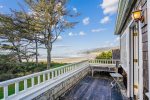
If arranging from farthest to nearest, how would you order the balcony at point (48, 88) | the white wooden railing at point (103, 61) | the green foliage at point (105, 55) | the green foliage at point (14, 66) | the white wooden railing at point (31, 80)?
the green foliage at point (105, 55)
the white wooden railing at point (103, 61)
the green foliage at point (14, 66)
the balcony at point (48, 88)
the white wooden railing at point (31, 80)

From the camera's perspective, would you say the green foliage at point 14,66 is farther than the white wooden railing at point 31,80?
Yes

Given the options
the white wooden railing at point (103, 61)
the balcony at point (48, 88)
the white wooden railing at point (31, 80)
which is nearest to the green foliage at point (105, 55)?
the white wooden railing at point (103, 61)

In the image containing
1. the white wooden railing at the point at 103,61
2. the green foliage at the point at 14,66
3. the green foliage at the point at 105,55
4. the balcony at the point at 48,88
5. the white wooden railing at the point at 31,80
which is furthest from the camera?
the green foliage at the point at 105,55

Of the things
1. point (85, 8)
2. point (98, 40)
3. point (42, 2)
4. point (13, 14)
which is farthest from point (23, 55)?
point (98, 40)

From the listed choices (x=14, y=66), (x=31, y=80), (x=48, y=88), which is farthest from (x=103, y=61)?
(x=31, y=80)

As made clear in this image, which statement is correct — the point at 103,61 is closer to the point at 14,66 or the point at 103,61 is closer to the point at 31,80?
the point at 14,66

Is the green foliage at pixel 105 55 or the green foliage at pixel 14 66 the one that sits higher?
the green foliage at pixel 105 55

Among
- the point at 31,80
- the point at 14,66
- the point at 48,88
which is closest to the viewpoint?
the point at 31,80

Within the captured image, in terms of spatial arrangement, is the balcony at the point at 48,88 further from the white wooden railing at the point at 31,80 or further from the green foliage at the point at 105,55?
the green foliage at the point at 105,55

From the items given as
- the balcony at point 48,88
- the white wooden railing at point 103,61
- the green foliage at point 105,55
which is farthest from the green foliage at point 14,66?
the green foliage at point 105,55

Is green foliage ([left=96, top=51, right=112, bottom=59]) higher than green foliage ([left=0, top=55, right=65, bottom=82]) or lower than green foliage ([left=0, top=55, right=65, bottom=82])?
higher

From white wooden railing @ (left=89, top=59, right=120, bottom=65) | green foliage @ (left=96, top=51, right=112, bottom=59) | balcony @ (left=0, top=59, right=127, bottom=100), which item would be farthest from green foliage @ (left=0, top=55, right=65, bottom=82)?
green foliage @ (left=96, top=51, right=112, bottom=59)

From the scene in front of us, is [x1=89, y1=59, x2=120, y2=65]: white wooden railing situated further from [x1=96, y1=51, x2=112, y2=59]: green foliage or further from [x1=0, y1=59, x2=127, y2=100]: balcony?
[x1=0, y1=59, x2=127, y2=100]: balcony

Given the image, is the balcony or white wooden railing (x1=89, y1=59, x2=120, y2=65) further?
white wooden railing (x1=89, y1=59, x2=120, y2=65)
